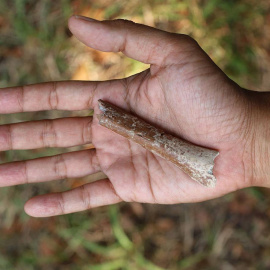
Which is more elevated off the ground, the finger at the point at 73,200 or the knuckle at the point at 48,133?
the knuckle at the point at 48,133

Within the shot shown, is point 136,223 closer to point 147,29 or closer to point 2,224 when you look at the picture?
point 2,224

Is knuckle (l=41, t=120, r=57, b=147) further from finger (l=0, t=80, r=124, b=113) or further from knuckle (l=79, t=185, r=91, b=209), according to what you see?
knuckle (l=79, t=185, r=91, b=209)

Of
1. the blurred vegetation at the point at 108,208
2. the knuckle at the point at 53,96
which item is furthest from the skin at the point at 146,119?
the blurred vegetation at the point at 108,208

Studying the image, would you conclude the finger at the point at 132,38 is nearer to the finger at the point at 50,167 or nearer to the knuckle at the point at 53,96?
the knuckle at the point at 53,96

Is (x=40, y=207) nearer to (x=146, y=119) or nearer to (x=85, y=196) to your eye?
(x=85, y=196)

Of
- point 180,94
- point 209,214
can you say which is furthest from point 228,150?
point 209,214

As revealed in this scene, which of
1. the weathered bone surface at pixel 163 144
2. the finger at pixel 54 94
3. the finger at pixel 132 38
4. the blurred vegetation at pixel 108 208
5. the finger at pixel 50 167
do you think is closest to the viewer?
the finger at pixel 132 38

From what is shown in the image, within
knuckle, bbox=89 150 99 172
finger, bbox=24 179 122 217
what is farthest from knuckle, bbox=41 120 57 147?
finger, bbox=24 179 122 217

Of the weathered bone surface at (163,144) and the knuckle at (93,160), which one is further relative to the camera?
the knuckle at (93,160)
